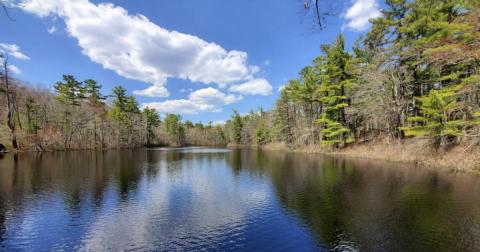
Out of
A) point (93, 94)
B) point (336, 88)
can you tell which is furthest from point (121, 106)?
point (336, 88)

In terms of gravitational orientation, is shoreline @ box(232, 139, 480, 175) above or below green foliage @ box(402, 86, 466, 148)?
below

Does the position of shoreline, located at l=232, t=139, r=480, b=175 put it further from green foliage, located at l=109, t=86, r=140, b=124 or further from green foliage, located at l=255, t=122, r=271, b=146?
green foliage, located at l=109, t=86, r=140, b=124

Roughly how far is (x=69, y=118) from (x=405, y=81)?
61.1m

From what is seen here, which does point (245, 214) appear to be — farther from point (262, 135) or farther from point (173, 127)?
point (173, 127)

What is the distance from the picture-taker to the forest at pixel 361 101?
21.5 m

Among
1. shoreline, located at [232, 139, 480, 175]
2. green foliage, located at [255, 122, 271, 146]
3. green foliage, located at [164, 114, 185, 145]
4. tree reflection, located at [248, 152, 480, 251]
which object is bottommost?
tree reflection, located at [248, 152, 480, 251]

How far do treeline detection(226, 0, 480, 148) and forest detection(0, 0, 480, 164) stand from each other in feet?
0.37

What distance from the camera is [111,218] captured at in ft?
38.9

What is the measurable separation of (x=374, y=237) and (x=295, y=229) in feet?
9.61

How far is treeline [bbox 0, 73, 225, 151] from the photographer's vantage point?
46053 millimetres

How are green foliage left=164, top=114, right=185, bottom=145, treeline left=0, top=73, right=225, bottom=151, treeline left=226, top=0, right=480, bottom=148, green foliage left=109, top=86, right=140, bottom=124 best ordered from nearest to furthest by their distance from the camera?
treeline left=226, top=0, right=480, bottom=148 → treeline left=0, top=73, right=225, bottom=151 → green foliage left=109, top=86, right=140, bottom=124 → green foliage left=164, top=114, right=185, bottom=145

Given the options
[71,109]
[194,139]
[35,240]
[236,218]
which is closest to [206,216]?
[236,218]

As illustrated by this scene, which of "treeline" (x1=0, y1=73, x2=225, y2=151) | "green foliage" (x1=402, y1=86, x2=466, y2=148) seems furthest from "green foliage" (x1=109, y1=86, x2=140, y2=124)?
"green foliage" (x1=402, y1=86, x2=466, y2=148)

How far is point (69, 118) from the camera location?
54.3m
